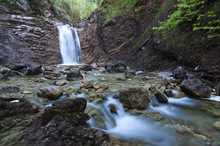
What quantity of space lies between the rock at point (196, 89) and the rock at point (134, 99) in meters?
1.28

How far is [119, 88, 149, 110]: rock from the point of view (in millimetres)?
3268

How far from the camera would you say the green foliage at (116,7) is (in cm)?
1090

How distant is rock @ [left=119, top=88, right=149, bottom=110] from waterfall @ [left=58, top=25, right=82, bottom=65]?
912cm

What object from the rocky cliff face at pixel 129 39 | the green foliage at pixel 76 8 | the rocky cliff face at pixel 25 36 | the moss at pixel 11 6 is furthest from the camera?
the green foliage at pixel 76 8

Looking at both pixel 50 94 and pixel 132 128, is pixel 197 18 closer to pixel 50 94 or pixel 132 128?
pixel 132 128

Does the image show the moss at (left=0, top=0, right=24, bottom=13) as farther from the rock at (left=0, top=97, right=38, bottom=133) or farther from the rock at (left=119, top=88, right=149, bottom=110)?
the rock at (left=119, top=88, right=149, bottom=110)

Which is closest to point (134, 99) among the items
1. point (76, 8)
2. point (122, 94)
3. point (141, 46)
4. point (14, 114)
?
point (122, 94)

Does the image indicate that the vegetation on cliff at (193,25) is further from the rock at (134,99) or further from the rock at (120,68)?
the rock at (134,99)

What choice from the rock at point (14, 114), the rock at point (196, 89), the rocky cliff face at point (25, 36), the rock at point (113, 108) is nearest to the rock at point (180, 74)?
the rock at point (196, 89)

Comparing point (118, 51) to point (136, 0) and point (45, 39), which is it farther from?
point (45, 39)

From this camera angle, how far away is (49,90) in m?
3.73

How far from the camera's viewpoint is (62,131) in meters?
2.00

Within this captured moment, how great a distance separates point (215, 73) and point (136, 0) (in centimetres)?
759

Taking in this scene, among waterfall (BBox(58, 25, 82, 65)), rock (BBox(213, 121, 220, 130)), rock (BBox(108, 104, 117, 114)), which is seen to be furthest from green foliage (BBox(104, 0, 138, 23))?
rock (BBox(213, 121, 220, 130))
